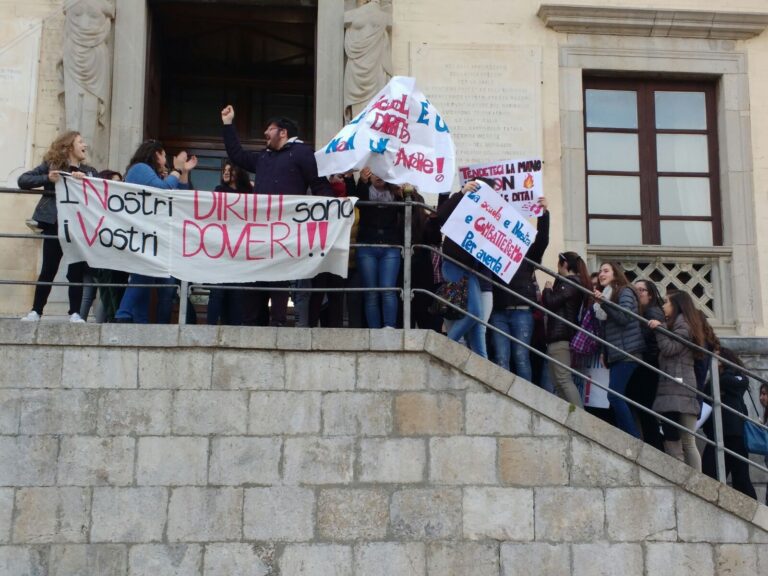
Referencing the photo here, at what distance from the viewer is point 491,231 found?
888cm

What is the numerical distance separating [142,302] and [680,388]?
4.19 metres

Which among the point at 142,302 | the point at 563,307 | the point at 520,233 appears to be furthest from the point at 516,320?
the point at 142,302

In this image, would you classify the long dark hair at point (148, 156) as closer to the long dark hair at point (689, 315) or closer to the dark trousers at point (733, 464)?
the long dark hair at point (689, 315)

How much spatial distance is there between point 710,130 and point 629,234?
1516mm

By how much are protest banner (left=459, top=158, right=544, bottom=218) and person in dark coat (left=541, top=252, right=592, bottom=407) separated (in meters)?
0.64

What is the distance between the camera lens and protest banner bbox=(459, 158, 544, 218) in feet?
31.0

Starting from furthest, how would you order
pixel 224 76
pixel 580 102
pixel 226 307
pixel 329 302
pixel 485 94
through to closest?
pixel 224 76 < pixel 580 102 < pixel 485 94 < pixel 329 302 < pixel 226 307

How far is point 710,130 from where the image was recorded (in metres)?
12.5

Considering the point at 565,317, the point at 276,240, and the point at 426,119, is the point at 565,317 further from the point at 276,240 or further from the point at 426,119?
the point at 276,240

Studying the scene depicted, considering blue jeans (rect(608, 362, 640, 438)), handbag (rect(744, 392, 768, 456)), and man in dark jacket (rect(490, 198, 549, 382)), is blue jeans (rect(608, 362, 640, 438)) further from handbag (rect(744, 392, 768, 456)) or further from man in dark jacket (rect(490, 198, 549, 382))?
handbag (rect(744, 392, 768, 456))

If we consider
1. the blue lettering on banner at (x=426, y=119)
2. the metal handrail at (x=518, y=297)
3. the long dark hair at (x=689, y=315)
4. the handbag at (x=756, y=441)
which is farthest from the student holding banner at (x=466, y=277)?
the handbag at (x=756, y=441)

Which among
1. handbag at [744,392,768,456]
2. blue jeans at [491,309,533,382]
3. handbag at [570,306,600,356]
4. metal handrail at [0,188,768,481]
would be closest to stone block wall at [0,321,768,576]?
metal handrail at [0,188,768,481]

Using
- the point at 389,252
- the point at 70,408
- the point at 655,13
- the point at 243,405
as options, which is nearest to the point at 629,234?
the point at 655,13

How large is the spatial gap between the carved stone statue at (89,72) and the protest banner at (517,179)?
402 centimetres
